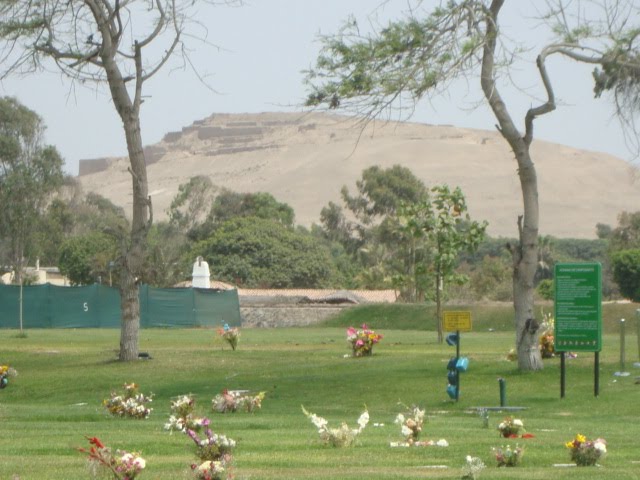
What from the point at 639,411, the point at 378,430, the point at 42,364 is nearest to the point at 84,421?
the point at 378,430

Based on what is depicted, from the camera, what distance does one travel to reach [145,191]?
33188 millimetres

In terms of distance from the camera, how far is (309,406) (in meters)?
24.0

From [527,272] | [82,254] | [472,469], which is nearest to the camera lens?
[472,469]

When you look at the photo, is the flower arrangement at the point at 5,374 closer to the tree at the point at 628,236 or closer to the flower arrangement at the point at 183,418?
the flower arrangement at the point at 183,418

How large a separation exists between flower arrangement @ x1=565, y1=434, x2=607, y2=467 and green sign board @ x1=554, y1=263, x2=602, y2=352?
37.0ft

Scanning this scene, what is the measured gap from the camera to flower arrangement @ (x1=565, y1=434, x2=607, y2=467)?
40.9 feet

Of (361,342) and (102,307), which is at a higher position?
(102,307)

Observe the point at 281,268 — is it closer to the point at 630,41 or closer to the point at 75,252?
the point at 75,252

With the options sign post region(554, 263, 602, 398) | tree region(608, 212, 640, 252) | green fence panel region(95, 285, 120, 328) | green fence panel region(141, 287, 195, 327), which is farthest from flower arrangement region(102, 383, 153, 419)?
tree region(608, 212, 640, 252)

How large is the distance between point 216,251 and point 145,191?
69.9m

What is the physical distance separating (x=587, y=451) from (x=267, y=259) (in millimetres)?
88946

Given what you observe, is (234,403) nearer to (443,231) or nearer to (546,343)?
(546,343)

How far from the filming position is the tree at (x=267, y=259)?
100625mm

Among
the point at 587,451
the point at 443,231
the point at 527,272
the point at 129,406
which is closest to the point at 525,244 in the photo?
the point at 527,272
